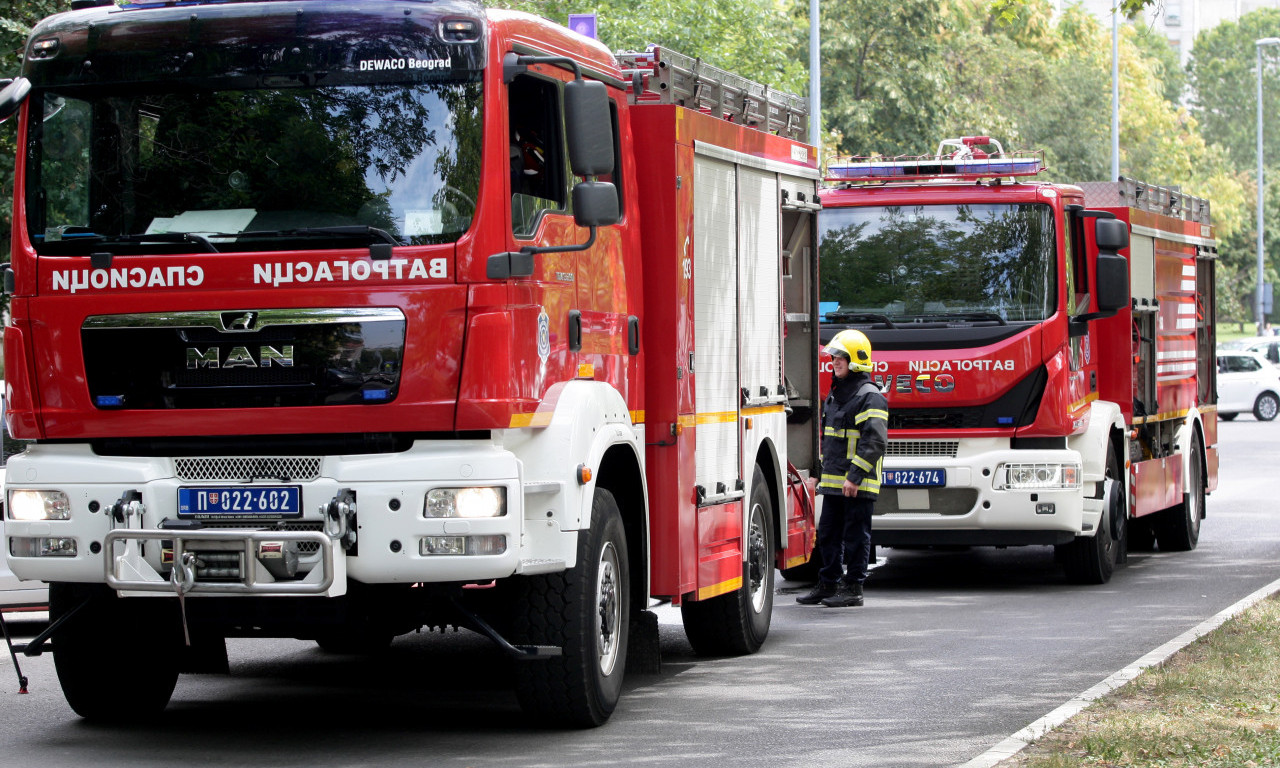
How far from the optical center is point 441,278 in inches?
281

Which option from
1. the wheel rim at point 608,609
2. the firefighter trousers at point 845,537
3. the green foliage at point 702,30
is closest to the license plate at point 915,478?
the firefighter trousers at point 845,537

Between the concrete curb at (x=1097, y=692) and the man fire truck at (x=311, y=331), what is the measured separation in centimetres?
172

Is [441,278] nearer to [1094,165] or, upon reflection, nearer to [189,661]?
[189,661]

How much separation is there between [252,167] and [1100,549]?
8.22 meters

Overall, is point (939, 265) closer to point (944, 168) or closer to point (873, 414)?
point (944, 168)

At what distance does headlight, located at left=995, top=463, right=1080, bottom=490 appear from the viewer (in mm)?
12938

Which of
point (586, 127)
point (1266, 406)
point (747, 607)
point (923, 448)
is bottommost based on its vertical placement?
point (1266, 406)

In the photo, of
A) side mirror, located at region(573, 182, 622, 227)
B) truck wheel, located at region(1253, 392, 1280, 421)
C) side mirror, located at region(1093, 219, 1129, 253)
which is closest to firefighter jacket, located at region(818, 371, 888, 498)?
side mirror, located at region(1093, 219, 1129, 253)

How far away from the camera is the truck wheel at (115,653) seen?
776cm

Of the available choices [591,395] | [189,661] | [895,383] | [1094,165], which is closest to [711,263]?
[591,395]

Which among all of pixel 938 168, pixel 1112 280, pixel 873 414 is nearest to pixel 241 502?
pixel 873 414

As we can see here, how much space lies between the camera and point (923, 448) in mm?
13266

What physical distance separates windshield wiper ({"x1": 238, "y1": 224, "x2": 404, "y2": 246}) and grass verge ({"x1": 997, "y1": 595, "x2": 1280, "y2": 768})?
2995 millimetres

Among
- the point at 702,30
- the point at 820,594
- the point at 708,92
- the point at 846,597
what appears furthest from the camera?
the point at 702,30
